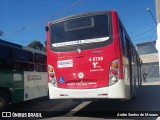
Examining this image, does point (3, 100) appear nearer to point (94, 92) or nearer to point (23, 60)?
point (23, 60)

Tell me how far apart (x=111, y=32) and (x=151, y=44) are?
44.1 meters

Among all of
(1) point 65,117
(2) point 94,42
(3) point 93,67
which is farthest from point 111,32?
(1) point 65,117

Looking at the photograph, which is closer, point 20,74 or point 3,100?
point 3,100

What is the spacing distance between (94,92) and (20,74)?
4343 millimetres

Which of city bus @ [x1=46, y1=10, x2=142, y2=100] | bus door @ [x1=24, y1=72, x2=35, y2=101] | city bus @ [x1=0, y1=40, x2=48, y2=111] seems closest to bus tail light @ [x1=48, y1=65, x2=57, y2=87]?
Result: city bus @ [x1=46, y1=10, x2=142, y2=100]

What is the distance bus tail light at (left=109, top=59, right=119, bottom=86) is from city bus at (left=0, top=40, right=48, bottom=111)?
426cm

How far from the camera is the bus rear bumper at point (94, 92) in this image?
834cm

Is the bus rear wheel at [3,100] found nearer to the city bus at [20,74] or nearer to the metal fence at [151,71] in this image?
the city bus at [20,74]

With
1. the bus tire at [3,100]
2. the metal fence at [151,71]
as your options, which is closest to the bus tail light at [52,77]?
the bus tire at [3,100]

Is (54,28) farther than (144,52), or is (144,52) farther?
(144,52)

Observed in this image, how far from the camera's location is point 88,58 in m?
8.80

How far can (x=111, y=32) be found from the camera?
344 inches

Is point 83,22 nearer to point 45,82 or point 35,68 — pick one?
point 35,68

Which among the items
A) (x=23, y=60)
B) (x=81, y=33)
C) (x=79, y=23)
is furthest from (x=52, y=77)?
(x=23, y=60)
